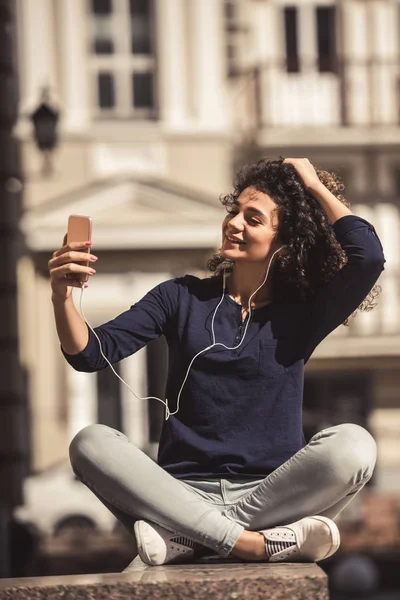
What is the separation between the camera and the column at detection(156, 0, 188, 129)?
1327 cm

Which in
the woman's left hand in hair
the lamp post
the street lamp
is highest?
the street lamp

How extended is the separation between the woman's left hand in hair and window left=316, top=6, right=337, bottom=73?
1113cm

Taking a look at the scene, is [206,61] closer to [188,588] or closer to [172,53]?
[172,53]

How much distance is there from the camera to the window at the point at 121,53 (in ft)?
44.0

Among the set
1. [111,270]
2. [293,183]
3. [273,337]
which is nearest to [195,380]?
[273,337]

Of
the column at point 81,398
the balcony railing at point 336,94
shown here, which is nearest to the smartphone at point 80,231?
the column at point 81,398

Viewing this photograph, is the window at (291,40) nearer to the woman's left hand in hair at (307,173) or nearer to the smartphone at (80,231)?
the woman's left hand in hair at (307,173)

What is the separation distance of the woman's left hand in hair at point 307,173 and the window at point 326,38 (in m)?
11.1

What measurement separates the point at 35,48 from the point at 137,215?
5.78 ft

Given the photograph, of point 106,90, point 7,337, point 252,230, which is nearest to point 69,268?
point 252,230

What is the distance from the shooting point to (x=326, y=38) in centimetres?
1418

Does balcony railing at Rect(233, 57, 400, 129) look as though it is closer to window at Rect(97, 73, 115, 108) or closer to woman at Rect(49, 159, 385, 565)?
window at Rect(97, 73, 115, 108)

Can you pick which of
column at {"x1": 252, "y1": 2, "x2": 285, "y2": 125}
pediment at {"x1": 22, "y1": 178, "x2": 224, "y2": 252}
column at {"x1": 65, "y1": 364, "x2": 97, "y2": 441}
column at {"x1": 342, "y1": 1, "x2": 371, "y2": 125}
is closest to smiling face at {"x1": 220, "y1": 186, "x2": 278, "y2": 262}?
pediment at {"x1": 22, "y1": 178, "x2": 224, "y2": 252}

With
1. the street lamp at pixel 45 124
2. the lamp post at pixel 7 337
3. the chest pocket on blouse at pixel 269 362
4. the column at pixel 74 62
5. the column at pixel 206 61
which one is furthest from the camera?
the column at pixel 206 61
